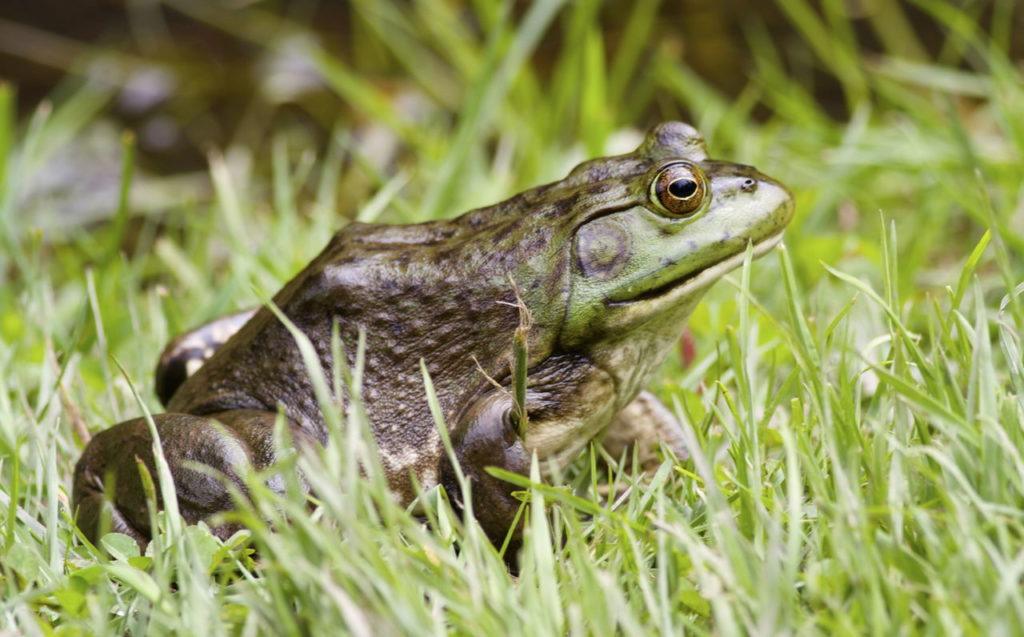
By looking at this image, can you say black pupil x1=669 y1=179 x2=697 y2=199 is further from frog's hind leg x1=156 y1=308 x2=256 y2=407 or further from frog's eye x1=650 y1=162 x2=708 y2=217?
frog's hind leg x1=156 y1=308 x2=256 y2=407

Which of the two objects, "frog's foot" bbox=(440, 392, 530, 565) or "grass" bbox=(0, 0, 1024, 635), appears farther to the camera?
"frog's foot" bbox=(440, 392, 530, 565)

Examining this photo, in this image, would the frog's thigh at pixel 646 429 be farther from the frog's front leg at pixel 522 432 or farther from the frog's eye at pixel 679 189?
the frog's eye at pixel 679 189

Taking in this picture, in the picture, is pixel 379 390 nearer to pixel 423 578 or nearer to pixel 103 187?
pixel 423 578

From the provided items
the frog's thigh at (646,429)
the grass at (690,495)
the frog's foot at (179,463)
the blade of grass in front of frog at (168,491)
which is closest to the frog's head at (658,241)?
the grass at (690,495)

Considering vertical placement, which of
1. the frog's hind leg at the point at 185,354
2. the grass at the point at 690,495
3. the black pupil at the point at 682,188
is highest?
the frog's hind leg at the point at 185,354

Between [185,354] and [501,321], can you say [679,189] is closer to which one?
[501,321]

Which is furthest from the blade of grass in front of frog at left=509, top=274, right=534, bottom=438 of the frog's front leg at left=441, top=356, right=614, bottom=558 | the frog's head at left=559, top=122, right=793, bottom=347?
the frog's head at left=559, top=122, right=793, bottom=347

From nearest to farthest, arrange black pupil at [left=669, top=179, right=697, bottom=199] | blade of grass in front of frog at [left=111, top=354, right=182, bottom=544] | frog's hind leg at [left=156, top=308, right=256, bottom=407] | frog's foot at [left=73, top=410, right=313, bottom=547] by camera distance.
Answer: blade of grass in front of frog at [left=111, top=354, right=182, bottom=544]
frog's foot at [left=73, top=410, right=313, bottom=547]
black pupil at [left=669, top=179, right=697, bottom=199]
frog's hind leg at [left=156, top=308, right=256, bottom=407]
